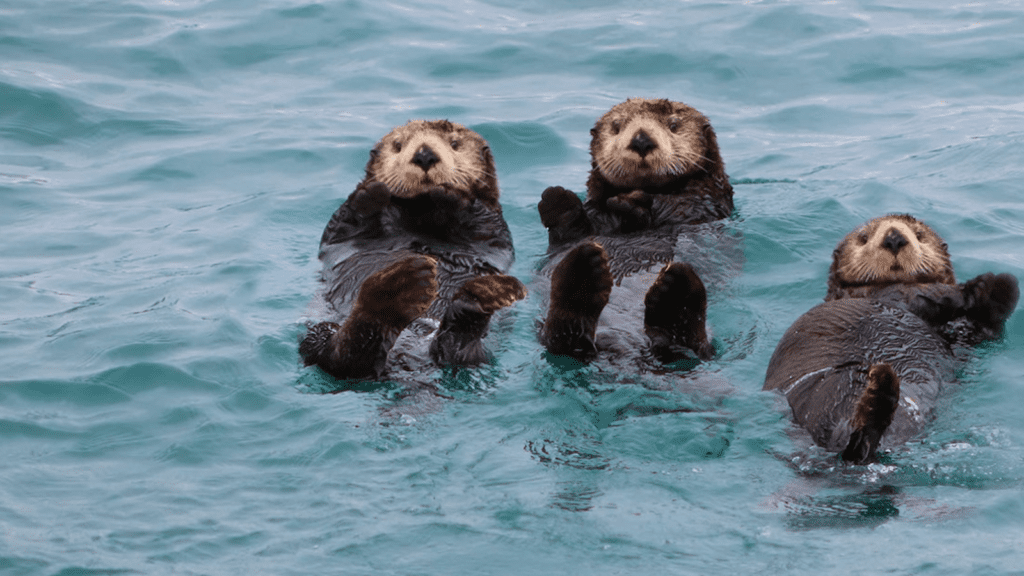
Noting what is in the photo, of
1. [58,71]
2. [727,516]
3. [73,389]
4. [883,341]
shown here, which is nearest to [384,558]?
[727,516]

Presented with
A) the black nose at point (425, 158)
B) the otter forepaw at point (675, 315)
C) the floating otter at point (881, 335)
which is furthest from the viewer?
the black nose at point (425, 158)

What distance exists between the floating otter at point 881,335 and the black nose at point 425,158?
2.10 m

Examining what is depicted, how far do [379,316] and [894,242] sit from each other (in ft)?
7.75

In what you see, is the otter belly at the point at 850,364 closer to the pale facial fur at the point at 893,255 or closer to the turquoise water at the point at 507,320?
the turquoise water at the point at 507,320

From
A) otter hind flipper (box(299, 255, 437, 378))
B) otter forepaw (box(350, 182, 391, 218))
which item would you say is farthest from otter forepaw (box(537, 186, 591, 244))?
otter hind flipper (box(299, 255, 437, 378))

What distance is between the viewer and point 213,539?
148 inches

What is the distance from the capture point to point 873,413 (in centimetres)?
400

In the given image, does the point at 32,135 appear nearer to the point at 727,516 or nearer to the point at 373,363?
the point at 373,363

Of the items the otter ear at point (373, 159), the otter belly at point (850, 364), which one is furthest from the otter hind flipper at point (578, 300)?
the otter ear at point (373, 159)

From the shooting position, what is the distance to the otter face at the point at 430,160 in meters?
6.19

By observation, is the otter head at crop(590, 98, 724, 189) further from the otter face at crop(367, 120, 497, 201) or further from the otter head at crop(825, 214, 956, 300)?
the otter head at crop(825, 214, 956, 300)

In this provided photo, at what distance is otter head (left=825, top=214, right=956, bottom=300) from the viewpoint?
5.38m

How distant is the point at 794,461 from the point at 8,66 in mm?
8089

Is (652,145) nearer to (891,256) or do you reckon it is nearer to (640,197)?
(640,197)
